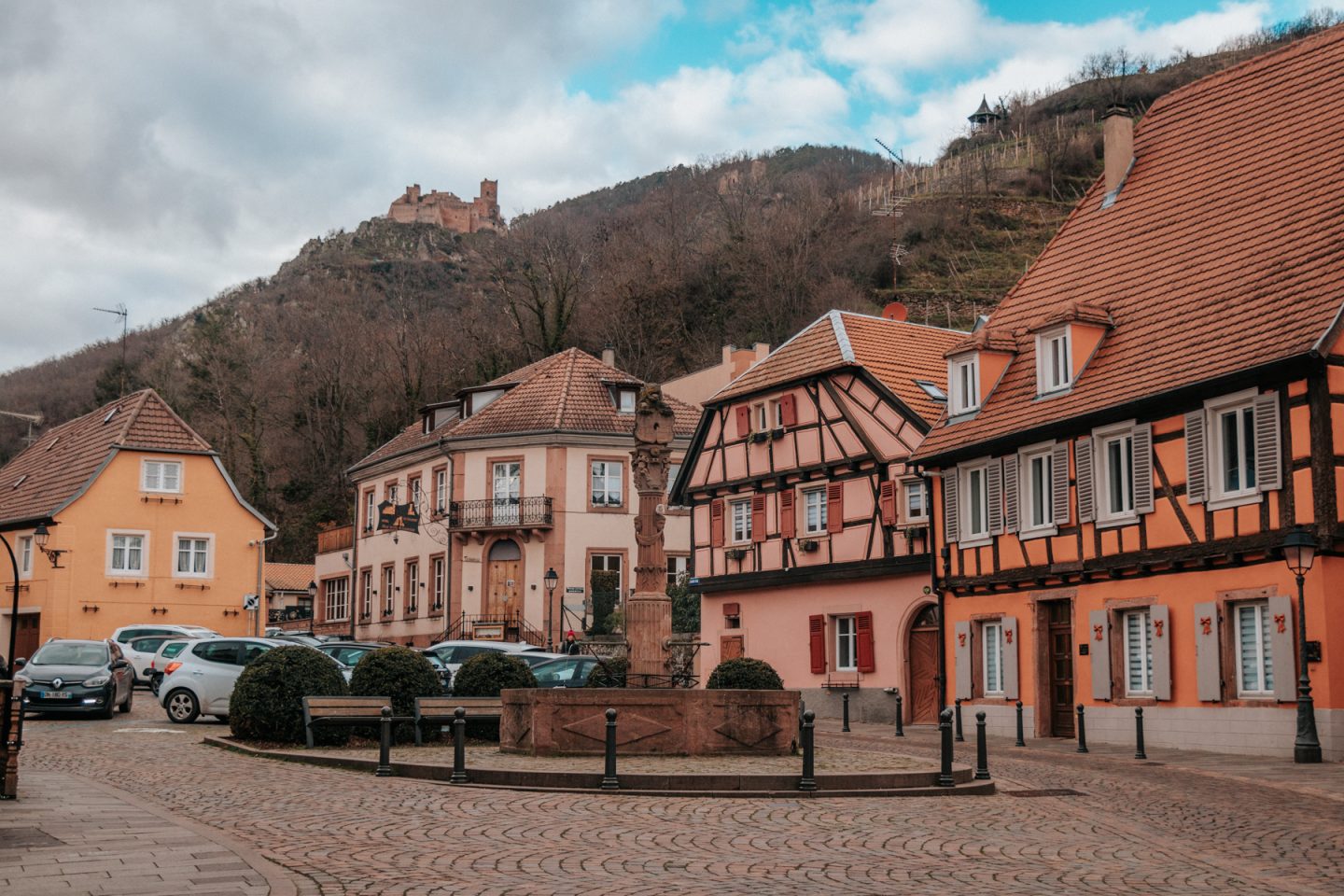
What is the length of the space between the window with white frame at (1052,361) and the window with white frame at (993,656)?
4824 millimetres

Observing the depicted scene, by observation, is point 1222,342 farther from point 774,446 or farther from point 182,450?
point 182,450

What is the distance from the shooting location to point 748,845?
12.8 metres

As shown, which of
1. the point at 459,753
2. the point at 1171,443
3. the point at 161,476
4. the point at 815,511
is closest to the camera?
the point at 459,753

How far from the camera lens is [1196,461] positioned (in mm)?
25109

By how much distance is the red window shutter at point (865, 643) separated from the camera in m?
35.2

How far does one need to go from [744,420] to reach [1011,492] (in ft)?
36.7

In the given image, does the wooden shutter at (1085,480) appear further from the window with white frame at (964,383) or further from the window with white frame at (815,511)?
the window with white frame at (815,511)

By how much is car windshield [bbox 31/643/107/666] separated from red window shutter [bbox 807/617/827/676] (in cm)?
1591

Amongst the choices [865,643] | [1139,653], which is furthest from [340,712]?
[865,643]

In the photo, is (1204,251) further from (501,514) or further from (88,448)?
(88,448)

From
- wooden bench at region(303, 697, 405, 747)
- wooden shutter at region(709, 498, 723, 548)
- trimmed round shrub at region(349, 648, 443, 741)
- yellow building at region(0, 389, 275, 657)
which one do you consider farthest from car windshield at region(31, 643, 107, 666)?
yellow building at region(0, 389, 275, 657)

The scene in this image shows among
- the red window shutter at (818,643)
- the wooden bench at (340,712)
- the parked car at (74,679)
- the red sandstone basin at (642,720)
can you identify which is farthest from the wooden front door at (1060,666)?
the parked car at (74,679)

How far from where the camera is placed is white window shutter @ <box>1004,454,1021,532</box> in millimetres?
29781

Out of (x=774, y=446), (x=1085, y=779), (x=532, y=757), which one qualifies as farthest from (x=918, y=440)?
(x=532, y=757)
